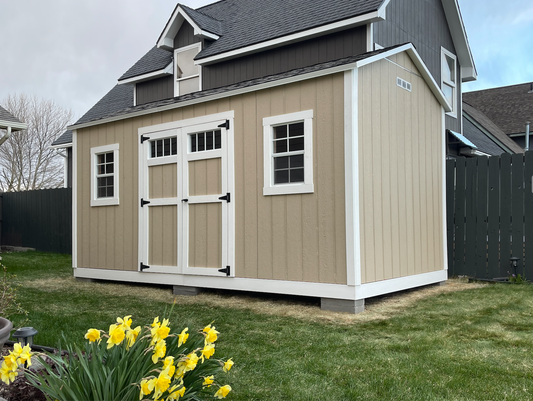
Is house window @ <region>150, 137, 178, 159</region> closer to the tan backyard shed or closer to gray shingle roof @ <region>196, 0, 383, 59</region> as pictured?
the tan backyard shed

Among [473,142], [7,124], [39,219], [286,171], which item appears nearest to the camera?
[286,171]

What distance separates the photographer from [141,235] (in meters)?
7.74

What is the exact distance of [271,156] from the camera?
639cm

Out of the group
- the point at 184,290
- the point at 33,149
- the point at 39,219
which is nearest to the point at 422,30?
the point at 184,290

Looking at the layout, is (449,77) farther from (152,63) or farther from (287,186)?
(287,186)

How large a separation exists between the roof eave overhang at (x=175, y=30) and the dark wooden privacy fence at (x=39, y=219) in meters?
5.35

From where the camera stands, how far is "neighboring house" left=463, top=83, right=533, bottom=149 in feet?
60.9

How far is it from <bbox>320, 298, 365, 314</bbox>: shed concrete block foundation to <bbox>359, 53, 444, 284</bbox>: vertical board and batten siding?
0.30 meters

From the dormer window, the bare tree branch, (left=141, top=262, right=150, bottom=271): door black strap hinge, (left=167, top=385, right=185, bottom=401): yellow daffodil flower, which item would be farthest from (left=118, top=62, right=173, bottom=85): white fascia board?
A: the bare tree branch

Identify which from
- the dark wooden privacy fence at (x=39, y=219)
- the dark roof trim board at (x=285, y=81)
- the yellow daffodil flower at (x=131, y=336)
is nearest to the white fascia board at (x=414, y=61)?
the dark roof trim board at (x=285, y=81)

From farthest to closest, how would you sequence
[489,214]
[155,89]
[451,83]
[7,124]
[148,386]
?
[451,83], [155,89], [7,124], [489,214], [148,386]

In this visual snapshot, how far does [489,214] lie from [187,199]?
15.1ft

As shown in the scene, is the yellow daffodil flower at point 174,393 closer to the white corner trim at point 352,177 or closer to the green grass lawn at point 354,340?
the green grass lawn at point 354,340

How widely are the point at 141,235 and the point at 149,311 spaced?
6.94 feet
